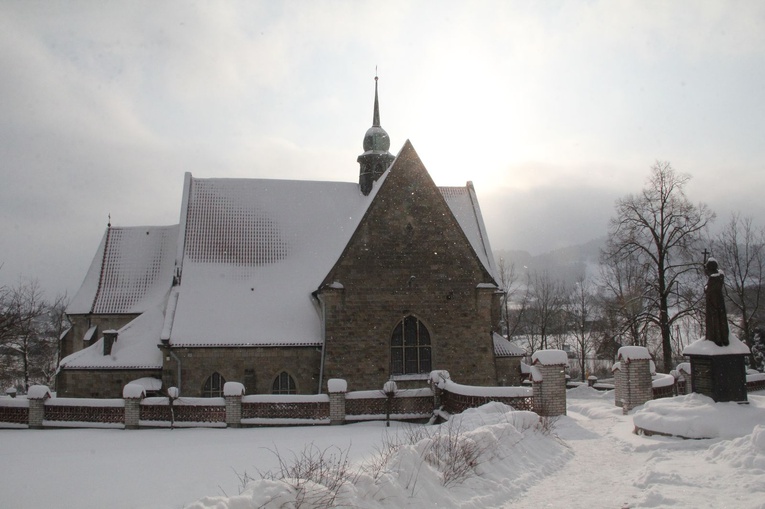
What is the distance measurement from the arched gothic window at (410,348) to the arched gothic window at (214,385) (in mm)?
5462

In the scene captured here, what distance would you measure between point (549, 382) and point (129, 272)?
16252mm

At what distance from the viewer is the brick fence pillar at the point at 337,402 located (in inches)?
595

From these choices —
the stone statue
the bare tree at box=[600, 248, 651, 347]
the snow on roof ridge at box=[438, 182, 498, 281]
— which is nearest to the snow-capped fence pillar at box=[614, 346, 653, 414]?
the stone statue

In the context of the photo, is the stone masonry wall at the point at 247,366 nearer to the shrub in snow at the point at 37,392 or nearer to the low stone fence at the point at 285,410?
the low stone fence at the point at 285,410

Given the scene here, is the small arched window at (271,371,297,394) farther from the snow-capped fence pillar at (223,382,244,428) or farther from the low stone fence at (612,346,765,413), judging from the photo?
the low stone fence at (612,346,765,413)

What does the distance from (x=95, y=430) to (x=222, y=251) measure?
782 cm

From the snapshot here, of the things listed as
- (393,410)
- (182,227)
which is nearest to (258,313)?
(182,227)

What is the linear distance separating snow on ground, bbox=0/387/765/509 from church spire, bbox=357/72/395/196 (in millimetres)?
12824

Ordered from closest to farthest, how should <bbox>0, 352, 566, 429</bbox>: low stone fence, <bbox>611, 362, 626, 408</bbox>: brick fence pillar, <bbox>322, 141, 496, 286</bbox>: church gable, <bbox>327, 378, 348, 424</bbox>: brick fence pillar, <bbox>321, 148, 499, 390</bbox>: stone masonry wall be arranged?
1. <bbox>0, 352, 566, 429</bbox>: low stone fence
2. <bbox>327, 378, 348, 424</bbox>: brick fence pillar
3. <bbox>611, 362, 626, 408</bbox>: brick fence pillar
4. <bbox>321, 148, 499, 390</bbox>: stone masonry wall
5. <bbox>322, 141, 496, 286</bbox>: church gable

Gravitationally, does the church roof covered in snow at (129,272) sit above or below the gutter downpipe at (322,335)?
above

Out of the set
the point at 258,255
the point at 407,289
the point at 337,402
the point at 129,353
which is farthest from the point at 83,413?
the point at 407,289

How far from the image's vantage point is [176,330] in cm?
1811

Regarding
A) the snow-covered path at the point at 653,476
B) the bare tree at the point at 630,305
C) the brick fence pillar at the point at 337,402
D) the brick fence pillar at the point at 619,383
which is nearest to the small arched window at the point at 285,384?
the brick fence pillar at the point at 337,402

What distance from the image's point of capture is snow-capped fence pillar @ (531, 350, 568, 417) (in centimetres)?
1396
